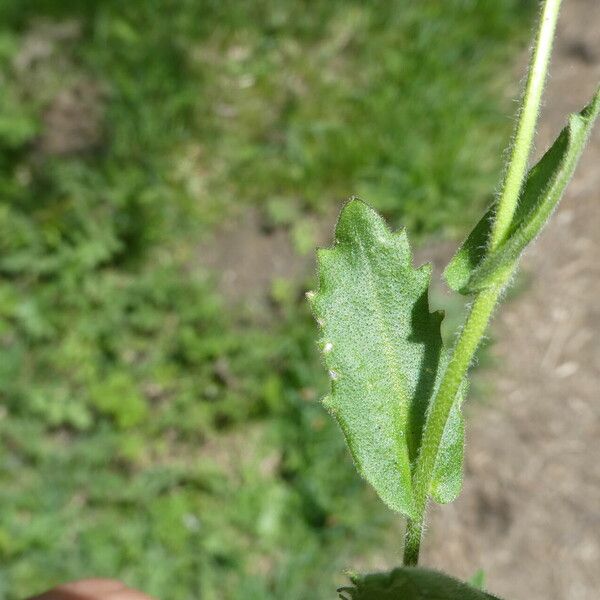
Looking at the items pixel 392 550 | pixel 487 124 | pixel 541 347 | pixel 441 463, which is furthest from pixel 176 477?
pixel 441 463

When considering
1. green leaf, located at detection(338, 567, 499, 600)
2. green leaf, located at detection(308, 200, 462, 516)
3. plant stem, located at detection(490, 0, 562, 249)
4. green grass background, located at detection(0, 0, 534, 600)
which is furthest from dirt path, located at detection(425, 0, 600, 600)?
plant stem, located at detection(490, 0, 562, 249)

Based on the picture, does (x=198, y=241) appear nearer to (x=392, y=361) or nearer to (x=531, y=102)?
(x=392, y=361)

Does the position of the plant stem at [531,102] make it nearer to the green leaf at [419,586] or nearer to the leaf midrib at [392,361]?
the leaf midrib at [392,361]

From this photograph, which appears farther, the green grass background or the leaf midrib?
the green grass background

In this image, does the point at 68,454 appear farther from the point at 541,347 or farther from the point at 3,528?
the point at 541,347

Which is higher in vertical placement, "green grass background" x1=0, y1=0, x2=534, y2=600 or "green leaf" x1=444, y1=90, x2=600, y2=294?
"green grass background" x1=0, y1=0, x2=534, y2=600

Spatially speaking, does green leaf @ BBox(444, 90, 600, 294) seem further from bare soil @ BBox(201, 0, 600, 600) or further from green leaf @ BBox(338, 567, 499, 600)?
bare soil @ BBox(201, 0, 600, 600)

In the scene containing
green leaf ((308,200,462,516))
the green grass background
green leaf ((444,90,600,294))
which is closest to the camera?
green leaf ((444,90,600,294))
